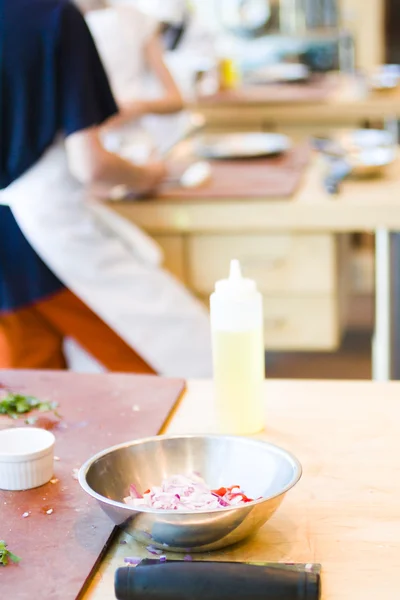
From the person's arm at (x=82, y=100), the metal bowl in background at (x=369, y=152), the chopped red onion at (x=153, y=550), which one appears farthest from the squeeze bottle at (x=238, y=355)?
the metal bowl in background at (x=369, y=152)

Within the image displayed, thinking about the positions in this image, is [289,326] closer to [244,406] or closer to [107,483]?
[244,406]

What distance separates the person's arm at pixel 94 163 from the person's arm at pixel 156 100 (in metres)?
0.49

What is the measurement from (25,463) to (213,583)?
1.12 ft

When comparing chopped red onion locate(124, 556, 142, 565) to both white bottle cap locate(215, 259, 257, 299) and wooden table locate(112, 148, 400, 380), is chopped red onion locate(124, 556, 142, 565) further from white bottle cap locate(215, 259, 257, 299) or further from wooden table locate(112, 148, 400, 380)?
wooden table locate(112, 148, 400, 380)

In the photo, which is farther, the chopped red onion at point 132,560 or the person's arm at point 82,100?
the person's arm at point 82,100

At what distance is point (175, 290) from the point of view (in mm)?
2367

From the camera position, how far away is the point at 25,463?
111 centimetres

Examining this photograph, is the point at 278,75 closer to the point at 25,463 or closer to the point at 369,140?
the point at 369,140

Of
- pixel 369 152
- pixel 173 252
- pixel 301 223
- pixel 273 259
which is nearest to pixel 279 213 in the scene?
pixel 301 223

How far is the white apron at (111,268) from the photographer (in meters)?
2.16

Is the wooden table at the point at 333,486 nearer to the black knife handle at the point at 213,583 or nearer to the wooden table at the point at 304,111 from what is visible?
the black knife handle at the point at 213,583

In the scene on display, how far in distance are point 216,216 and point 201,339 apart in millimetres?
354

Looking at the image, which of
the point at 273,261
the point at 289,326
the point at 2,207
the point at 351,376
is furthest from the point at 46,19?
the point at 351,376

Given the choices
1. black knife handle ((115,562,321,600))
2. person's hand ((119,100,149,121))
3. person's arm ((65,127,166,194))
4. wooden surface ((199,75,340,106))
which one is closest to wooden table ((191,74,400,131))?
wooden surface ((199,75,340,106))
